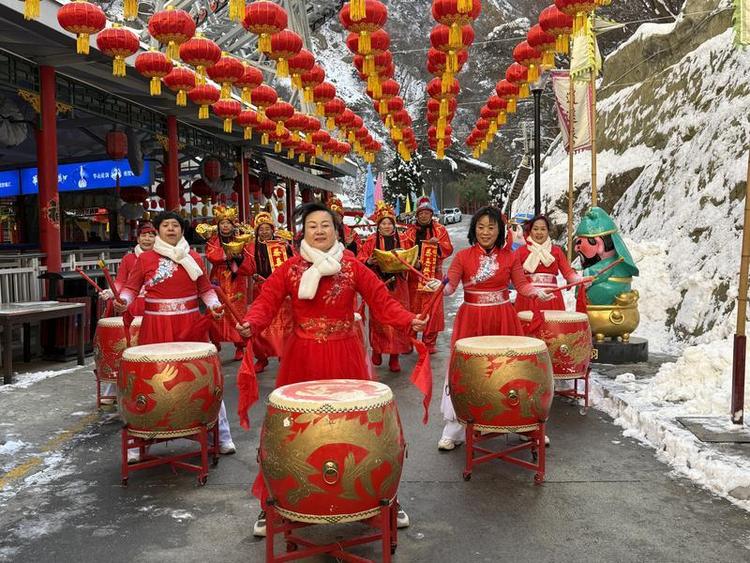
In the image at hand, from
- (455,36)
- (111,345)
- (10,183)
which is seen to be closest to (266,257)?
(111,345)

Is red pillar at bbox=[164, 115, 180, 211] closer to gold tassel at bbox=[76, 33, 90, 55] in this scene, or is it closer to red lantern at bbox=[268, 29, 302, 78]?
red lantern at bbox=[268, 29, 302, 78]

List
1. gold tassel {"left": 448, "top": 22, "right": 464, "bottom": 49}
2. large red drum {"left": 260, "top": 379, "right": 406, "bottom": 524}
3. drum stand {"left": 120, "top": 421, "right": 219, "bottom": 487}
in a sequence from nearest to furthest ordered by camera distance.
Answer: large red drum {"left": 260, "top": 379, "right": 406, "bottom": 524} → drum stand {"left": 120, "top": 421, "right": 219, "bottom": 487} → gold tassel {"left": 448, "top": 22, "right": 464, "bottom": 49}

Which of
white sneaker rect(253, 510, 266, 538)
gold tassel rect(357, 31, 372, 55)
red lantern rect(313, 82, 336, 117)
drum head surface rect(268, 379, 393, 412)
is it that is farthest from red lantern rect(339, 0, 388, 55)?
white sneaker rect(253, 510, 266, 538)

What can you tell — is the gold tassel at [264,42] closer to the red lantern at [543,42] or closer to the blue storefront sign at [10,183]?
the red lantern at [543,42]

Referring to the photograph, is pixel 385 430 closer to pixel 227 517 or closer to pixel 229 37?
pixel 227 517

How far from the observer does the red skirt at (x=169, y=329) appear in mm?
5258

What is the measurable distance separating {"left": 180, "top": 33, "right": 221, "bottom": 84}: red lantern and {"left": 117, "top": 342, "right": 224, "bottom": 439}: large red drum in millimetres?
6270

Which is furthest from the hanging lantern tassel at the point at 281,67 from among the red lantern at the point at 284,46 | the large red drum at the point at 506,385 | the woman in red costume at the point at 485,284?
the large red drum at the point at 506,385

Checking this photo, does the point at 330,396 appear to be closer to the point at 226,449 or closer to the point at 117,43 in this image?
the point at 226,449

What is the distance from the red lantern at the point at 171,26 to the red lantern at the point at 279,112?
5.17 m

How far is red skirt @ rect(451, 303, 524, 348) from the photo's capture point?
5305 millimetres

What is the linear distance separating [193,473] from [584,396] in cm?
361

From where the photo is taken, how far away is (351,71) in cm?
9056

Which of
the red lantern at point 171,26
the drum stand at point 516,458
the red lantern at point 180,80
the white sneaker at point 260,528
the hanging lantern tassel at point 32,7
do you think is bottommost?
the white sneaker at point 260,528
